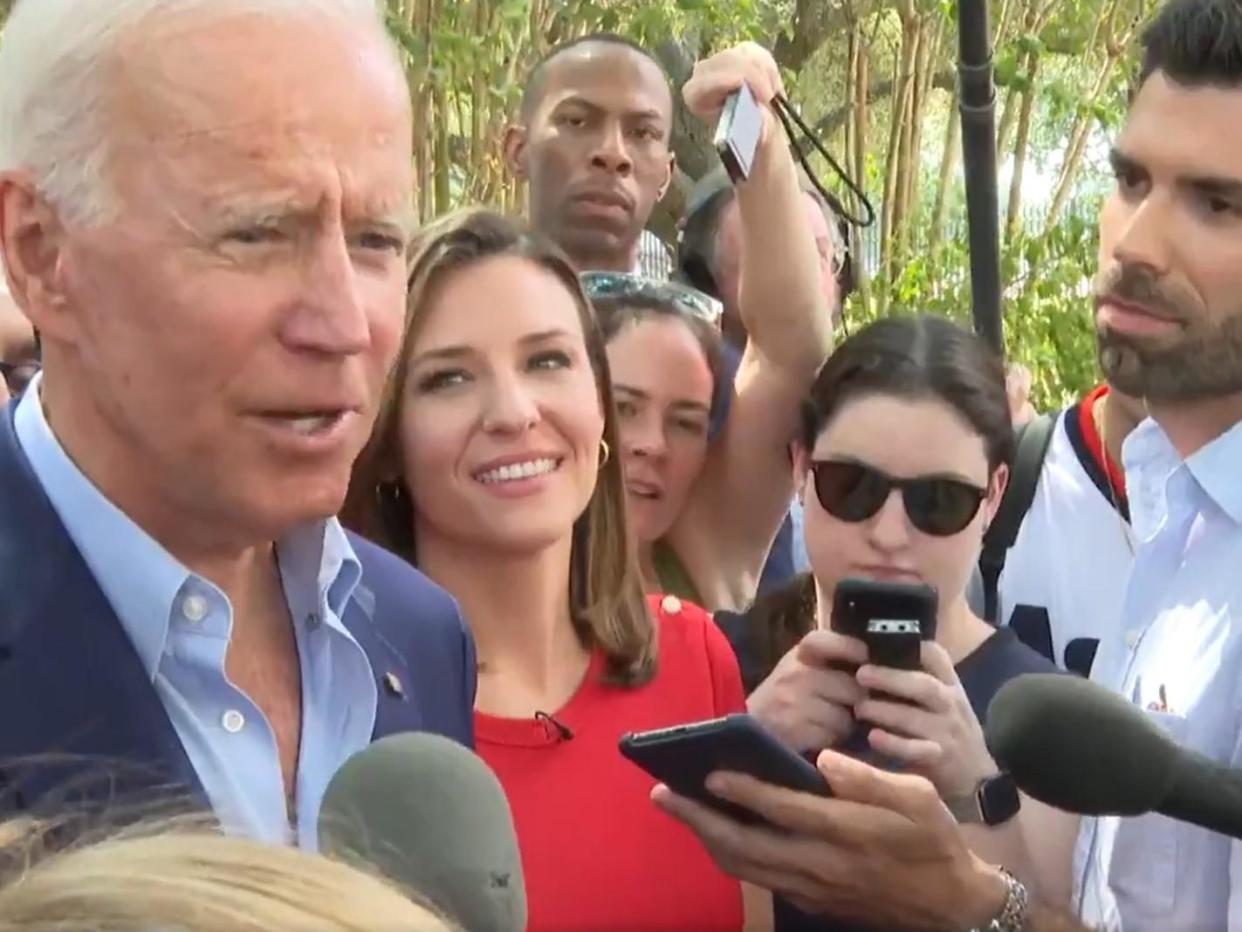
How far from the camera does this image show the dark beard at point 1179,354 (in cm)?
203

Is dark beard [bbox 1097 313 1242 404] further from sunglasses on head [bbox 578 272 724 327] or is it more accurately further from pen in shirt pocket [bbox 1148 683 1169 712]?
sunglasses on head [bbox 578 272 724 327]

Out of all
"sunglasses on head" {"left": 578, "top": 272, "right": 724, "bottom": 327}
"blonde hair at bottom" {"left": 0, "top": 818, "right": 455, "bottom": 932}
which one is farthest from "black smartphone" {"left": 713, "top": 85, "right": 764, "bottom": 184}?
"blonde hair at bottom" {"left": 0, "top": 818, "right": 455, "bottom": 932}

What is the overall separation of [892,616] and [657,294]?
35.2 inches

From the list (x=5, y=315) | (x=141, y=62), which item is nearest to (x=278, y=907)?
(x=141, y=62)

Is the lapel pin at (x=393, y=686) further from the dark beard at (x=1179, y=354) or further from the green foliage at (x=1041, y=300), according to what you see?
the green foliage at (x=1041, y=300)

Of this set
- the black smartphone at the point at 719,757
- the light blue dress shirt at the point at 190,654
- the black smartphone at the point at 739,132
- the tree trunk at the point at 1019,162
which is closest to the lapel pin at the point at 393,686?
the light blue dress shirt at the point at 190,654

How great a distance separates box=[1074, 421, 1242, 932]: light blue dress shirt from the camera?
189cm

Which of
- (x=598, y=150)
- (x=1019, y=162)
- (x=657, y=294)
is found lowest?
(x=1019, y=162)

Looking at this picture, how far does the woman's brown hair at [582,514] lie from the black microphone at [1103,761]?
0.86 metres

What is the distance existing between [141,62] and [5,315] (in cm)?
238

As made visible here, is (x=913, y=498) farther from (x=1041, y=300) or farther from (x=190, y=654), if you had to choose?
(x=1041, y=300)

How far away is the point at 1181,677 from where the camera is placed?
77.1 inches

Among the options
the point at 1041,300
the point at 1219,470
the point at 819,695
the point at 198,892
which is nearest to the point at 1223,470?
the point at 1219,470

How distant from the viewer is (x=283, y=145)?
53.7 inches
